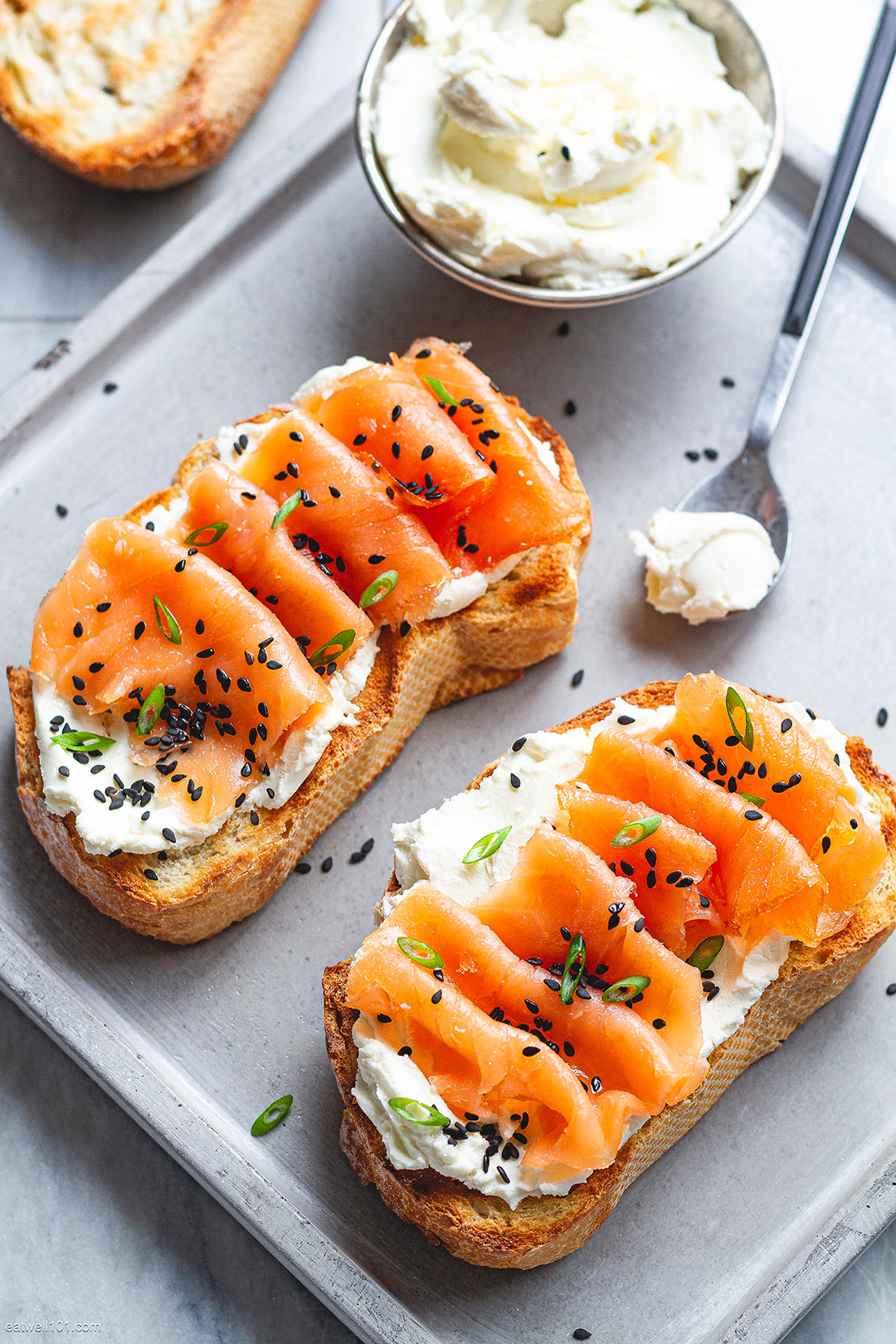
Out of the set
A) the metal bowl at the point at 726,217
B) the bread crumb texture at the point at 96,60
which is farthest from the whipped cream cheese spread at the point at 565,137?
the bread crumb texture at the point at 96,60

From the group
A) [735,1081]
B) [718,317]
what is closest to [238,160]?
[718,317]

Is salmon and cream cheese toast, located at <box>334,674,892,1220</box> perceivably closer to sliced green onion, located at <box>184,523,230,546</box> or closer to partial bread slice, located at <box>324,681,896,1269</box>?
partial bread slice, located at <box>324,681,896,1269</box>

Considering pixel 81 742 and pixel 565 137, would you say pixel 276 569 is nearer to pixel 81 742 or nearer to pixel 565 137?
pixel 81 742

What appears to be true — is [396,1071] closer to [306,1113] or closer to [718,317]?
[306,1113]

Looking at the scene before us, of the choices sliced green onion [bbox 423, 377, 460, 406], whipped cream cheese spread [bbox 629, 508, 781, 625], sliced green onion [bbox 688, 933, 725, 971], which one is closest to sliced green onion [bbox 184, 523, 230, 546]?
sliced green onion [bbox 423, 377, 460, 406]

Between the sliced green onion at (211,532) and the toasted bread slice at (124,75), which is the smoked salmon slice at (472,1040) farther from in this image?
the toasted bread slice at (124,75)
